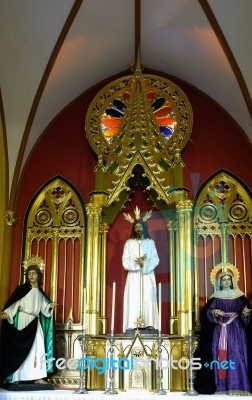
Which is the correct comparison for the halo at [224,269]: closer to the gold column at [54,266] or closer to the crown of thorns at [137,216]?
the crown of thorns at [137,216]

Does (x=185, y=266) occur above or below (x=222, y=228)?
below

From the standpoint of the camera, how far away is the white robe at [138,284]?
7734mm

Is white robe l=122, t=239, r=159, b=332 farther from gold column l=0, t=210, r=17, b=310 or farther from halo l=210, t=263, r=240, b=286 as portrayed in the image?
gold column l=0, t=210, r=17, b=310

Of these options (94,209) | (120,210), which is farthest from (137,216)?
(94,209)

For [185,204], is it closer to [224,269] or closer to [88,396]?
[224,269]

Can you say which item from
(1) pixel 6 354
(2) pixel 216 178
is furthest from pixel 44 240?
(2) pixel 216 178

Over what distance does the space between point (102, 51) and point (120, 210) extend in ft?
8.41

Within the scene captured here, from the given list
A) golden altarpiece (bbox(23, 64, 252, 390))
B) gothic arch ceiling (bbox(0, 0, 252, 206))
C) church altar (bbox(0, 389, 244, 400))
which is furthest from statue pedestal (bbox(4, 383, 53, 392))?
gothic arch ceiling (bbox(0, 0, 252, 206))

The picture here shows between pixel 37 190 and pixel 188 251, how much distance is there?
111 inches

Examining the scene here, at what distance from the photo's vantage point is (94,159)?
9125mm

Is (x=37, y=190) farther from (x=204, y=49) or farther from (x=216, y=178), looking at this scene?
(x=204, y=49)

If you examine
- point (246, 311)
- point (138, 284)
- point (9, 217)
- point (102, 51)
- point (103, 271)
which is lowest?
point (246, 311)

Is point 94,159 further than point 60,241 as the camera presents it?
Yes

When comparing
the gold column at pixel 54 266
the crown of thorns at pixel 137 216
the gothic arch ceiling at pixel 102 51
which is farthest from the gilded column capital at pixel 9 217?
the crown of thorns at pixel 137 216
